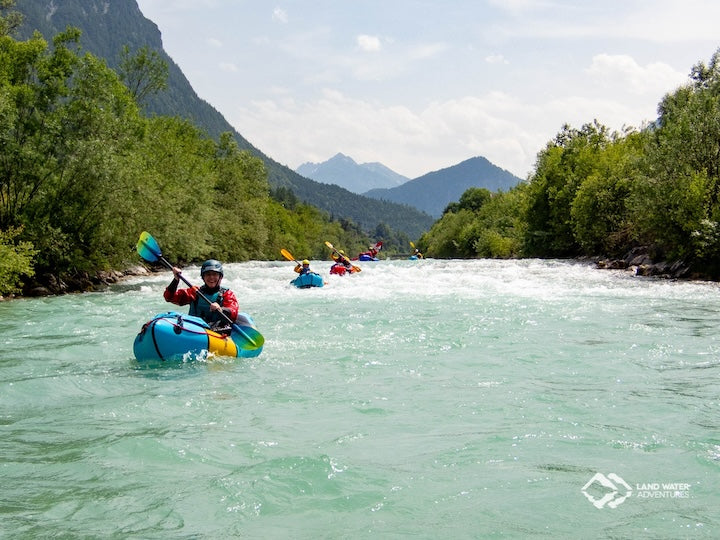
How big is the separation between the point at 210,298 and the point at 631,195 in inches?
1045

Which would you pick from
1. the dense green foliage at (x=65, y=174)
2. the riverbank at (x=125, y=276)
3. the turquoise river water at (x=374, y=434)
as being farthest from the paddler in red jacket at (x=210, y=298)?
the riverbank at (x=125, y=276)

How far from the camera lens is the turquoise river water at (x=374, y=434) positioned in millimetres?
4254

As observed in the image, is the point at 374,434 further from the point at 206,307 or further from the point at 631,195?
the point at 631,195

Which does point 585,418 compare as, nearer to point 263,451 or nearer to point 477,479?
point 477,479

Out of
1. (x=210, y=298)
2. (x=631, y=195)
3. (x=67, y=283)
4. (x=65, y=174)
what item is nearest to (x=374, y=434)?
(x=210, y=298)

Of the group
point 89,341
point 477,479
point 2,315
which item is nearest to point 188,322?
point 89,341

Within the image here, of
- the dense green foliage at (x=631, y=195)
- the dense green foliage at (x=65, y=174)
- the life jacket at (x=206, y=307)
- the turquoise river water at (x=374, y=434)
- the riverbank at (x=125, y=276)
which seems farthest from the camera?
the dense green foliage at (x=631, y=195)

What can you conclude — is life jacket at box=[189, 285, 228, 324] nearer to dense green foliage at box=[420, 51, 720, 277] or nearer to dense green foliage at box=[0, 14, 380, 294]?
dense green foliage at box=[0, 14, 380, 294]

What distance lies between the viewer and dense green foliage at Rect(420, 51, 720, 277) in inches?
928

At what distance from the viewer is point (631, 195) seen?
31.1 m

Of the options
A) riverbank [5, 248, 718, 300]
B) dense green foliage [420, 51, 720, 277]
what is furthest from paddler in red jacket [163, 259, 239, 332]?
dense green foliage [420, 51, 720, 277]

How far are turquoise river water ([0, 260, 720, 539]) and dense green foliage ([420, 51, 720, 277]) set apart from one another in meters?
12.7

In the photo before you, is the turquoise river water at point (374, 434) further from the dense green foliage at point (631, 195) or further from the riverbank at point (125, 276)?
the dense green foliage at point (631, 195)

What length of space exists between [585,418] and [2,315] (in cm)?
1271
